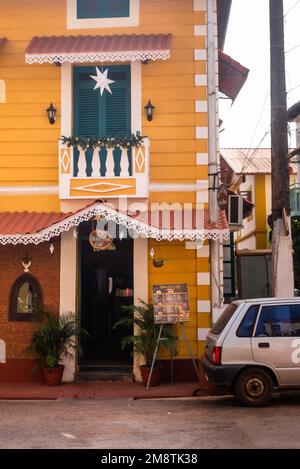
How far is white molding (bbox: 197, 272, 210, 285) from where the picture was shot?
11.4 meters

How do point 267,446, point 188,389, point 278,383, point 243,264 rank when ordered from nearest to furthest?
point 267,446 → point 278,383 → point 188,389 → point 243,264

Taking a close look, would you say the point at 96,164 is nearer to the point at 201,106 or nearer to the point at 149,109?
the point at 149,109

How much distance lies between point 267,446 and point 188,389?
4289 mm

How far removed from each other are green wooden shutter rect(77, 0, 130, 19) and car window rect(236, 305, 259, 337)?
24.0 ft

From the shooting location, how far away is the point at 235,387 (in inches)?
332

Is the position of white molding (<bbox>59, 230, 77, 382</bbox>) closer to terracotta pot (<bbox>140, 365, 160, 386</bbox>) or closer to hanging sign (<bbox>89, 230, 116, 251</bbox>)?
hanging sign (<bbox>89, 230, 116, 251</bbox>)

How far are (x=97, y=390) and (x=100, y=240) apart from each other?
9.81ft

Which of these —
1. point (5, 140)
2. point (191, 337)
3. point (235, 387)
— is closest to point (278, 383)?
point (235, 387)

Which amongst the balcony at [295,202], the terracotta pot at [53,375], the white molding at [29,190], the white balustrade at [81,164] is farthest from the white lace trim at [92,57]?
the balcony at [295,202]

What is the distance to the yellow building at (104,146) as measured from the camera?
11.3m

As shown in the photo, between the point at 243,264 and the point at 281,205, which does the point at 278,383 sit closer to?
the point at 281,205

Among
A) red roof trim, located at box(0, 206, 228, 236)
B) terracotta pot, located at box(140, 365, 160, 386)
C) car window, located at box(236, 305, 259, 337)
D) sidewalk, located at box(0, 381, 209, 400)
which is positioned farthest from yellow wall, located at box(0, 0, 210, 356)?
car window, located at box(236, 305, 259, 337)

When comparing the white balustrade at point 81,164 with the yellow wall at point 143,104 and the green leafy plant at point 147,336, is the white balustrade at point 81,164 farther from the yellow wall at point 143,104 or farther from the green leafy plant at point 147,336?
the green leafy plant at point 147,336

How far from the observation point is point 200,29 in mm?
11852
